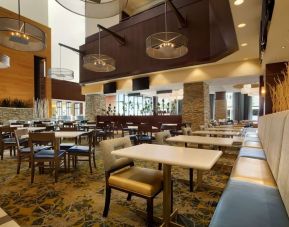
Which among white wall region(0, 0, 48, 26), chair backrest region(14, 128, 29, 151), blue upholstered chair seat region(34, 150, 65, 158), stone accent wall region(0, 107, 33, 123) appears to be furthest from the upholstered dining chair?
white wall region(0, 0, 48, 26)

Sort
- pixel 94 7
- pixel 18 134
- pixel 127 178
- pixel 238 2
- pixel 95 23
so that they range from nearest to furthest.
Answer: pixel 127 178, pixel 94 7, pixel 238 2, pixel 18 134, pixel 95 23

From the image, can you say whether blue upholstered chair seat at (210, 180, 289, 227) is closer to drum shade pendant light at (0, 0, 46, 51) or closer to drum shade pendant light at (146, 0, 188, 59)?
drum shade pendant light at (146, 0, 188, 59)

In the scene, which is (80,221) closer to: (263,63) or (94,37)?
A: (263,63)

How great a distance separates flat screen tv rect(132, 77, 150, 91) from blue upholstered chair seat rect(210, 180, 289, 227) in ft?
24.9

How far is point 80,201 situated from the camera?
8.39ft

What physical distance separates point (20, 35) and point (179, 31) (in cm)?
525

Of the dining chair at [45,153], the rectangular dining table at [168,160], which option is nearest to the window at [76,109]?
the dining chair at [45,153]

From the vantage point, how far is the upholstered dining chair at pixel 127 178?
1805 millimetres

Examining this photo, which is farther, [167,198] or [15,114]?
[15,114]

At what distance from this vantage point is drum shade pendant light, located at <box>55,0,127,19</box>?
7.20 feet

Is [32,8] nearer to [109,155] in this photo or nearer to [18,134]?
[18,134]

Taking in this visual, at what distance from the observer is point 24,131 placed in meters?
3.94

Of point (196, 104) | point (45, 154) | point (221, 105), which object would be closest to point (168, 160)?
point (45, 154)

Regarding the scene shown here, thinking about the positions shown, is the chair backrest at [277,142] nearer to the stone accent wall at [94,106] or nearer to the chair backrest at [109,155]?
the chair backrest at [109,155]
